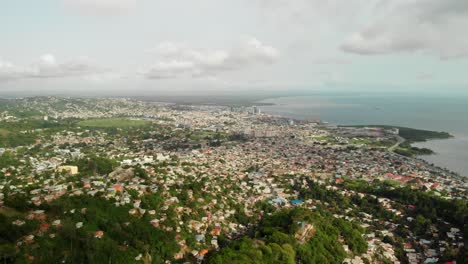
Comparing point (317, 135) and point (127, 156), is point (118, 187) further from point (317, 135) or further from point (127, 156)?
point (317, 135)

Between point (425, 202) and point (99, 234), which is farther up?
point (99, 234)

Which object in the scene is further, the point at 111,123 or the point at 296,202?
the point at 111,123

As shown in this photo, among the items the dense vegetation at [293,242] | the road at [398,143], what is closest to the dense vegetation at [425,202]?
the dense vegetation at [293,242]

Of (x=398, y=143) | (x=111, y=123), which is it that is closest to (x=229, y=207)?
(x=398, y=143)

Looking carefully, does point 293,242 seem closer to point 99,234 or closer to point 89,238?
point 99,234

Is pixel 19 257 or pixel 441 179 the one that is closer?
pixel 19 257

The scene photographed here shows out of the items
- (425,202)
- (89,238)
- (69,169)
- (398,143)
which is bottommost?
(398,143)

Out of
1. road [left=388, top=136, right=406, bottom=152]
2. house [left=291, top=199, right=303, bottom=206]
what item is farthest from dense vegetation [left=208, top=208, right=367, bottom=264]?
road [left=388, top=136, right=406, bottom=152]

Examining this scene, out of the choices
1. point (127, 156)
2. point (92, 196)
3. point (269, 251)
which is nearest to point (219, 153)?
point (127, 156)

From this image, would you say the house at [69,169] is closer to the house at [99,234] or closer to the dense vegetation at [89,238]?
the dense vegetation at [89,238]
